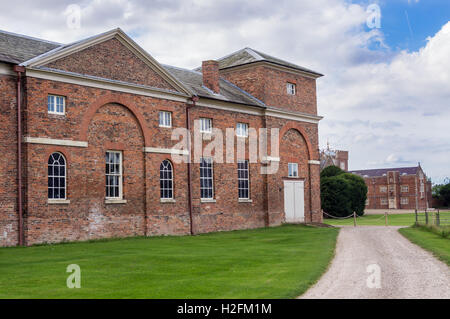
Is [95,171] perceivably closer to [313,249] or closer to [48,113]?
[48,113]

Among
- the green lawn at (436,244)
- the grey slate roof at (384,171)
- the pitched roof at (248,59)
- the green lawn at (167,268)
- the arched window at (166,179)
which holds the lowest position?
the green lawn at (436,244)

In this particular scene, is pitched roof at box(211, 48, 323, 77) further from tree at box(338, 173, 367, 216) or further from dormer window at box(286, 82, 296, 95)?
tree at box(338, 173, 367, 216)

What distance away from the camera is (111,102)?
2423cm

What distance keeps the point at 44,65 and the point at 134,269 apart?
11370mm

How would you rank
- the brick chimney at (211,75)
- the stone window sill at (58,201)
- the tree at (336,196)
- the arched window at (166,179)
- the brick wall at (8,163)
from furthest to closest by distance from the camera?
1. the tree at (336,196)
2. the brick chimney at (211,75)
3. the arched window at (166,179)
4. the stone window sill at (58,201)
5. the brick wall at (8,163)

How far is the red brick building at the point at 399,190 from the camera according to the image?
93.7 m

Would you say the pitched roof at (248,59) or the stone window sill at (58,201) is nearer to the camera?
the stone window sill at (58,201)

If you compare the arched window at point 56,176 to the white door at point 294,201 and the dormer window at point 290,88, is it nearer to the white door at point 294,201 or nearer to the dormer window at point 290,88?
the white door at point 294,201

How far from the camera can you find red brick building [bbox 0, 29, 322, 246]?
20.8 metres

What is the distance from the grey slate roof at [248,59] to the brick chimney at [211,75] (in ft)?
9.88

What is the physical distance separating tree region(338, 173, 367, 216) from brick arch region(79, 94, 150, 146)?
1344 inches

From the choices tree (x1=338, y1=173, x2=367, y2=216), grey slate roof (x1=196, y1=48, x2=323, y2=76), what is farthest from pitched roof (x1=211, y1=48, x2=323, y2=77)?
tree (x1=338, y1=173, x2=367, y2=216)

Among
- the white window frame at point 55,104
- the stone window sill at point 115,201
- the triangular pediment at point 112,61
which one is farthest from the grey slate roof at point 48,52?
the stone window sill at point 115,201
